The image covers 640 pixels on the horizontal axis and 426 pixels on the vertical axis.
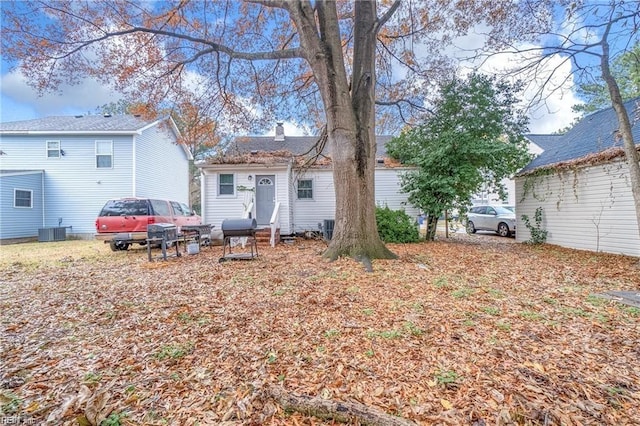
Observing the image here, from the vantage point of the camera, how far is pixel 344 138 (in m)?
7.02

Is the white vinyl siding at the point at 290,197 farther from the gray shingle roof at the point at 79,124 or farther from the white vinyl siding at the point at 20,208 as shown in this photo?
the white vinyl siding at the point at 20,208

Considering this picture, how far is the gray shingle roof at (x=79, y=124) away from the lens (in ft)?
48.6

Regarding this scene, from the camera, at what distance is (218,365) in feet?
8.50

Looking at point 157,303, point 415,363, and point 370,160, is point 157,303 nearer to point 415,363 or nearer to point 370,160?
point 415,363

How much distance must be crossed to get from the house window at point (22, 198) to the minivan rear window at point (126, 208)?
8044mm

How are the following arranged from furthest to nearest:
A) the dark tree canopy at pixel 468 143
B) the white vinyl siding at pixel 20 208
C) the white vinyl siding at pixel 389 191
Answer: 1. the white vinyl siding at pixel 389 191
2. the white vinyl siding at pixel 20 208
3. the dark tree canopy at pixel 468 143

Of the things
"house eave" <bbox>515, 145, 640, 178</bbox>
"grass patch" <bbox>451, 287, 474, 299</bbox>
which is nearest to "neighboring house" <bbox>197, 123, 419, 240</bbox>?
"house eave" <bbox>515, 145, 640, 178</bbox>

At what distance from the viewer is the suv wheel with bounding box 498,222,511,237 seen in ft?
47.1

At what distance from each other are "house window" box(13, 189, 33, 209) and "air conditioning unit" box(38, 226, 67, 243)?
158 cm

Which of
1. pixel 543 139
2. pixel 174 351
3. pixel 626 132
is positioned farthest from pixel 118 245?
pixel 543 139

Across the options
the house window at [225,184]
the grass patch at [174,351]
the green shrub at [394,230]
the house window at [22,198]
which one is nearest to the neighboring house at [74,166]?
the house window at [22,198]

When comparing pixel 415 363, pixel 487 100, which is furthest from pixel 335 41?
pixel 415 363

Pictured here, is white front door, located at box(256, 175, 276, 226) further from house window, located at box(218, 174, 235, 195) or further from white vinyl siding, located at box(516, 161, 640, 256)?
white vinyl siding, located at box(516, 161, 640, 256)

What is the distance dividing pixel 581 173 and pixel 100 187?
1979cm
